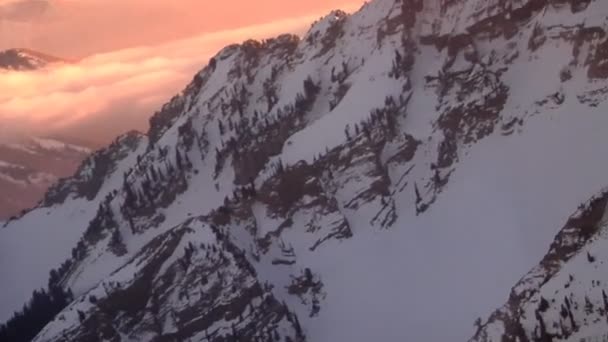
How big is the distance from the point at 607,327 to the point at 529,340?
56.7 ft

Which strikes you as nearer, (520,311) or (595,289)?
(595,289)

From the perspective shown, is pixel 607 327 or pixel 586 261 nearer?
pixel 607 327

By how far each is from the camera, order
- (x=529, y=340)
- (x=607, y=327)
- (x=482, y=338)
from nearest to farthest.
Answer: (x=607, y=327) < (x=529, y=340) < (x=482, y=338)

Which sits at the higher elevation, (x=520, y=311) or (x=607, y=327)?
(x=520, y=311)

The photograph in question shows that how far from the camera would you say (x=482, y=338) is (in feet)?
651

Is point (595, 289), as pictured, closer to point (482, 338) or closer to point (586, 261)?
point (586, 261)

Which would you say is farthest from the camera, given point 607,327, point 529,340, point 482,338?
point 482,338

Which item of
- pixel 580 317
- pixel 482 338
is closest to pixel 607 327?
pixel 580 317

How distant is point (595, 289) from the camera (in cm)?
17862

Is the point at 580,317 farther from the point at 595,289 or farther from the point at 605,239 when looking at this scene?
the point at 605,239

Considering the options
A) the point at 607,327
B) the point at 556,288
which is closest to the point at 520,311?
the point at 556,288

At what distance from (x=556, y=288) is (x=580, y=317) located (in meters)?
12.2

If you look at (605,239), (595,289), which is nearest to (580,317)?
(595,289)

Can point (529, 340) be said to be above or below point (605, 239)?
below
